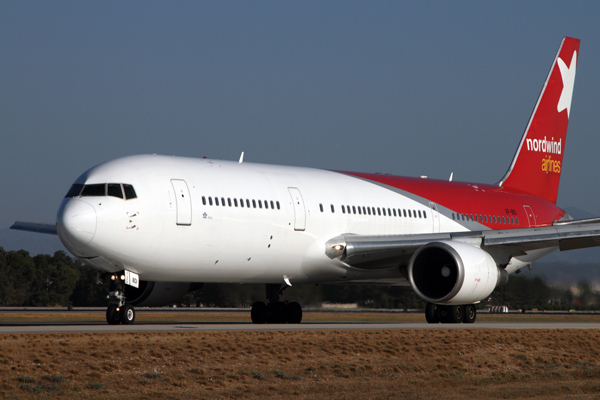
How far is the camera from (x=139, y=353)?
39.2ft

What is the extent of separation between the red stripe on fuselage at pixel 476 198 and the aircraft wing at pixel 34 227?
24.8 feet

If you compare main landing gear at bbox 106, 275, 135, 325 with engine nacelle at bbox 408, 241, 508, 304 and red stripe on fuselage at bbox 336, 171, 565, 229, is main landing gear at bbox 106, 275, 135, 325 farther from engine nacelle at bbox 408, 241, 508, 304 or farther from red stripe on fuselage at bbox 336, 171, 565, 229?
red stripe on fuselage at bbox 336, 171, 565, 229

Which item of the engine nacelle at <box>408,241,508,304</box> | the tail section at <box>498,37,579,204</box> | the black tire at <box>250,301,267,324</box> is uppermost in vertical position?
the tail section at <box>498,37,579,204</box>

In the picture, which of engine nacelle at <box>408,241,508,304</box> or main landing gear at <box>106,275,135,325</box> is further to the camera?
engine nacelle at <box>408,241,508,304</box>

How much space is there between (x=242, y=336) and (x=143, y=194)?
4055mm

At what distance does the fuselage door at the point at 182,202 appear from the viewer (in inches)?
663

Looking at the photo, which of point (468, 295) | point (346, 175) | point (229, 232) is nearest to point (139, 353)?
point (229, 232)

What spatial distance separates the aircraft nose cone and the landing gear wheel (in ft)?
30.2

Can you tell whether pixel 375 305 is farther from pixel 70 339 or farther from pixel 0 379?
pixel 0 379

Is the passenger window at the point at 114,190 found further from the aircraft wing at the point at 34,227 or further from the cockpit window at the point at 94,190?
the aircraft wing at the point at 34,227

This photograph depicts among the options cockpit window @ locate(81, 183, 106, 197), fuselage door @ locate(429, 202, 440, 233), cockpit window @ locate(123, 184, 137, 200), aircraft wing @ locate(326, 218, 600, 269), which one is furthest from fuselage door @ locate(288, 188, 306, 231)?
fuselage door @ locate(429, 202, 440, 233)

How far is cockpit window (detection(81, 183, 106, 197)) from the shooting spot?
1625 cm

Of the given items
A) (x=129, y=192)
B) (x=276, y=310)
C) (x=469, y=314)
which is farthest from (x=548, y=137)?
(x=129, y=192)

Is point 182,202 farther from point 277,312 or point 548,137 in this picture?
point 548,137
